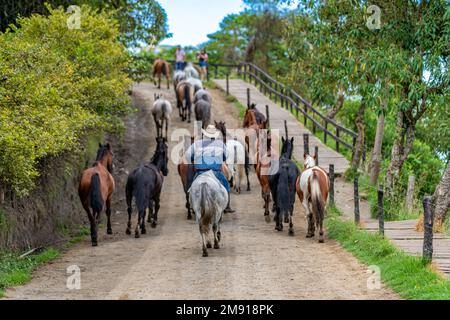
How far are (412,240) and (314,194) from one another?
2523 mm

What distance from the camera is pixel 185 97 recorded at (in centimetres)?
3434

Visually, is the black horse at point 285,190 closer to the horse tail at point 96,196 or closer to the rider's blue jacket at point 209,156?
the rider's blue jacket at point 209,156

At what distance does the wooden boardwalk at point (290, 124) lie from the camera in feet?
90.0

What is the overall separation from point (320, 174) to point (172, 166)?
37.8 feet

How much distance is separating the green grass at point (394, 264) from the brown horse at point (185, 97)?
17012mm

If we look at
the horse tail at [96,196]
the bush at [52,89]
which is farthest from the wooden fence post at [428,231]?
the horse tail at [96,196]

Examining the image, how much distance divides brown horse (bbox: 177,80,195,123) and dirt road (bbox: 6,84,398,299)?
12750 mm

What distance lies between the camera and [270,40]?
179ft

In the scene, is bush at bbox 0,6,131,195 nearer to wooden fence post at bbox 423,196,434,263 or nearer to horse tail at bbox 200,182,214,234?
horse tail at bbox 200,182,214,234

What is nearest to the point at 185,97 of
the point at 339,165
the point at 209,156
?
the point at 339,165

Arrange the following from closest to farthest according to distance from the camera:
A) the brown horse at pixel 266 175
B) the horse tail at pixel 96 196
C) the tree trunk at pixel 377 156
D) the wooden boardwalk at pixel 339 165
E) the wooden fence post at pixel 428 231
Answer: the wooden fence post at pixel 428 231 < the wooden boardwalk at pixel 339 165 < the horse tail at pixel 96 196 < the brown horse at pixel 266 175 < the tree trunk at pixel 377 156

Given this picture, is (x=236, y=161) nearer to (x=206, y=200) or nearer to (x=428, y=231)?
(x=206, y=200)

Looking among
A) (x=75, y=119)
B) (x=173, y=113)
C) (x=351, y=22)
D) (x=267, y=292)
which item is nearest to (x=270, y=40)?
(x=173, y=113)
